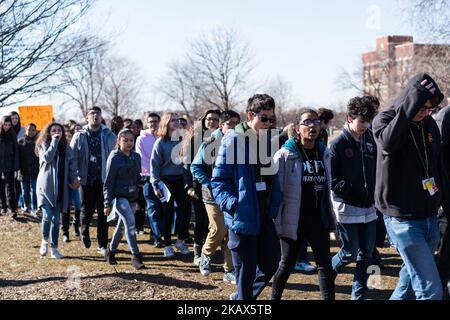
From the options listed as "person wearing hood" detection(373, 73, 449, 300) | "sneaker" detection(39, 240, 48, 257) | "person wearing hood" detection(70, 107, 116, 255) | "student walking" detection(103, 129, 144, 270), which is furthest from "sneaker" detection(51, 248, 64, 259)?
"person wearing hood" detection(373, 73, 449, 300)

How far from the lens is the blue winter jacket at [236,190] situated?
512 centimetres

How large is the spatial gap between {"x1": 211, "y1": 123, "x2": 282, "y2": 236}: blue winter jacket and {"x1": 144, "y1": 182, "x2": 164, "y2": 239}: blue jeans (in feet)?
14.6

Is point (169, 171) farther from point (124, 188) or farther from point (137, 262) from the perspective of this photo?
point (137, 262)

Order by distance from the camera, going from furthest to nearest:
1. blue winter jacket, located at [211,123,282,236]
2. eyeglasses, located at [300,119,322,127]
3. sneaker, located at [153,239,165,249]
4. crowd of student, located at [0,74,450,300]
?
sneaker, located at [153,239,165,249]
eyeglasses, located at [300,119,322,127]
blue winter jacket, located at [211,123,282,236]
crowd of student, located at [0,74,450,300]

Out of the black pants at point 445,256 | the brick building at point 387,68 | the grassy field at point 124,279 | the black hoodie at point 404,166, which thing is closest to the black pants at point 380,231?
the grassy field at point 124,279

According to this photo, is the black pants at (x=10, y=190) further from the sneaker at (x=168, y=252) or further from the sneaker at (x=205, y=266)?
the sneaker at (x=205, y=266)

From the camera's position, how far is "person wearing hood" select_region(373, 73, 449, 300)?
4.42m

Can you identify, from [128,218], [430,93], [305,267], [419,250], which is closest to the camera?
[430,93]

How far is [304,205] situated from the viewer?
5742 millimetres

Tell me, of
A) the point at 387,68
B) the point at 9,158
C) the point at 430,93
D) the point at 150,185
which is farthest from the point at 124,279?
the point at 387,68

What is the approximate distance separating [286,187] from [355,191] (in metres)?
0.92

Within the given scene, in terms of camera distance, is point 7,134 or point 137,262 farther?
point 7,134

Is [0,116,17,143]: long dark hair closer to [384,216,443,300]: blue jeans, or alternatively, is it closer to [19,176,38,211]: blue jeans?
[19,176,38,211]: blue jeans
